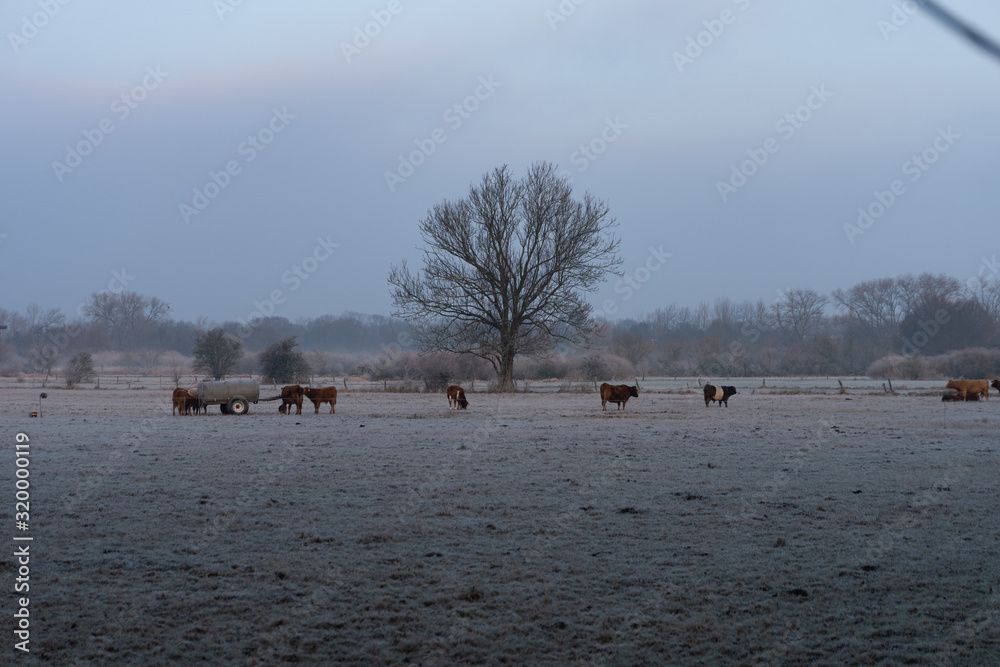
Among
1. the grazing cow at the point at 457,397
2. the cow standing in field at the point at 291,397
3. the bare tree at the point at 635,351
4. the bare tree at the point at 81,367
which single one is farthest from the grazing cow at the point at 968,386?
the bare tree at the point at 81,367

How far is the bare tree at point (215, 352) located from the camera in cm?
5556

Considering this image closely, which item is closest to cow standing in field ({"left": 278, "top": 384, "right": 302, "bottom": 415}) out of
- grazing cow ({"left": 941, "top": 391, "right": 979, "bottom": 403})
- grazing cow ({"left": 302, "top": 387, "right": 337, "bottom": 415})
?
grazing cow ({"left": 302, "top": 387, "right": 337, "bottom": 415})

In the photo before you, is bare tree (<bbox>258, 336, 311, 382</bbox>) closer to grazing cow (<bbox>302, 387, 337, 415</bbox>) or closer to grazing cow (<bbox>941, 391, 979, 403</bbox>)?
grazing cow (<bbox>302, 387, 337, 415</bbox>)

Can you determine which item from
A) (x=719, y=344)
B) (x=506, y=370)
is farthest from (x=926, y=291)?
(x=506, y=370)

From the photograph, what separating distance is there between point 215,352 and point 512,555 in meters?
53.4

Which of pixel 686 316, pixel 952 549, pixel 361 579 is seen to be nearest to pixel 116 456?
pixel 361 579

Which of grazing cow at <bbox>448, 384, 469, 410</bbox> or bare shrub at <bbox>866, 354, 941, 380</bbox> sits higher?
bare shrub at <bbox>866, 354, 941, 380</bbox>

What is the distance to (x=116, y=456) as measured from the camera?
1312 centimetres

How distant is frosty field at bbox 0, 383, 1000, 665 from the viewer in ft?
15.8

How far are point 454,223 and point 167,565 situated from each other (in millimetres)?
37214

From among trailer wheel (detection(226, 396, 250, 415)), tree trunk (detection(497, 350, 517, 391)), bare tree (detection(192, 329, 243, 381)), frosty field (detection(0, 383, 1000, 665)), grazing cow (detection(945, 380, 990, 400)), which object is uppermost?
bare tree (detection(192, 329, 243, 381))

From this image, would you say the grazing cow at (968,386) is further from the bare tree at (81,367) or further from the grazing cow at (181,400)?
the bare tree at (81,367)

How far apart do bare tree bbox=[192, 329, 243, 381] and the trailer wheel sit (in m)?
33.2

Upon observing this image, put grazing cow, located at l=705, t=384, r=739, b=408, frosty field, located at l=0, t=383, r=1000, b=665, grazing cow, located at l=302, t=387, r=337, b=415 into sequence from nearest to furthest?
frosty field, located at l=0, t=383, r=1000, b=665 < grazing cow, located at l=302, t=387, r=337, b=415 < grazing cow, located at l=705, t=384, r=739, b=408
